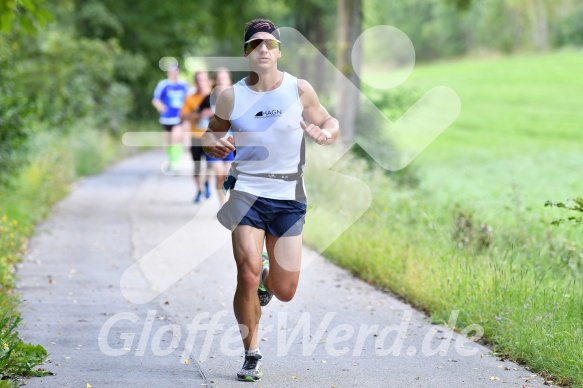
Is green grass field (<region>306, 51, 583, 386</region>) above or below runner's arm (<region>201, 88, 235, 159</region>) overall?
below

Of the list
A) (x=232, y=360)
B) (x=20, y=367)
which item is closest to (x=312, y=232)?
(x=232, y=360)

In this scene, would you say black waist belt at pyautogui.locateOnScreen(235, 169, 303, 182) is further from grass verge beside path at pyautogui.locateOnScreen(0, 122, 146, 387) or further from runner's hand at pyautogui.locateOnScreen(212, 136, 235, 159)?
grass verge beside path at pyautogui.locateOnScreen(0, 122, 146, 387)

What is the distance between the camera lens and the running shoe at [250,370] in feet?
20.3

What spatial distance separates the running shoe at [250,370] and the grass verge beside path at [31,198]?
45.6 inches

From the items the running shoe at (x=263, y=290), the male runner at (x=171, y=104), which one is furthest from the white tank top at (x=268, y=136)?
the male runner at (x=171, y=104)

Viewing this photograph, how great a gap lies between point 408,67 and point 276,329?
2.72 metres

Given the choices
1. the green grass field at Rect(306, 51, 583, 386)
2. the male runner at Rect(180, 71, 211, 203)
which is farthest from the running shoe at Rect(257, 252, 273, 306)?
the male runner at Rect(180, 71, 211, 203)

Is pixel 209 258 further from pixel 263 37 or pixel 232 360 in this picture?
pixel 263 37

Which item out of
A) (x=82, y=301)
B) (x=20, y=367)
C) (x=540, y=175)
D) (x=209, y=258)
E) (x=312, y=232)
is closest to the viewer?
(x=20, y=367)

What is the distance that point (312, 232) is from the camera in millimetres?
12281

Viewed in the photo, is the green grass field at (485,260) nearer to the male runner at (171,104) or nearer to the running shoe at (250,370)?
the running shoe at (250,370)

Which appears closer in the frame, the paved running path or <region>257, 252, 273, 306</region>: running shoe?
the paved running path

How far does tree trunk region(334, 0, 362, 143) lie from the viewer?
18.3m

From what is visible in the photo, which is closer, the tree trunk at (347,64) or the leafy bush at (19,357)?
the leafy bush at (19,357)
